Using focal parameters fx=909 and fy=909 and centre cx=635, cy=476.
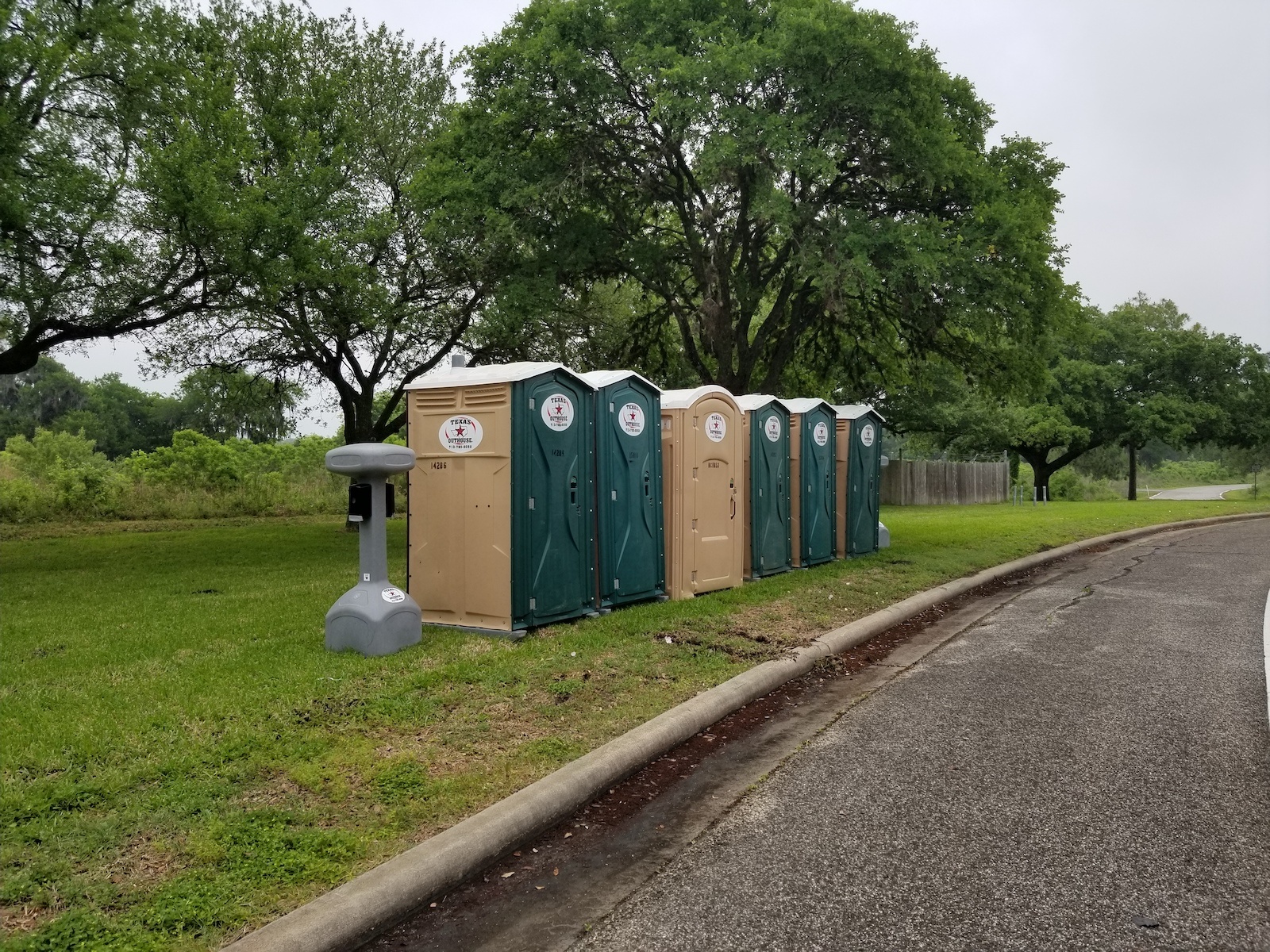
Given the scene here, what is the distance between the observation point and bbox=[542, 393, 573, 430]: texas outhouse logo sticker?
745 centimetres

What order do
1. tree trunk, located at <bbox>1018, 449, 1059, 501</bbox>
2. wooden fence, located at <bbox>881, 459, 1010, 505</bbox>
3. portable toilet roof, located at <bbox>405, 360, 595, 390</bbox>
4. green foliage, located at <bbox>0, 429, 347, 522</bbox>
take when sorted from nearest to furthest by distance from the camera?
portable toilet roof, located at <bbox>405, 360, 595, 390</bbox> < green foliage, located at <bbox>0, 429, 347, 522</bbox> < wooden fence, located at <bbox>881, 459, 1010, 505</bbox> < tree trunk, located at <bbox>1018, 449, 1059, 501</bbox>

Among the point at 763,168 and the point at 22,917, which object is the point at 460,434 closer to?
the point at 22,917

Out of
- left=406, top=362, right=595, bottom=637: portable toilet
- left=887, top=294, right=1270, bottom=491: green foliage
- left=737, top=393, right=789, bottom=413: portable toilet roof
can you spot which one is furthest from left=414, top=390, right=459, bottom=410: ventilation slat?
left=887, top=294, right=1270, bottom=491: green foliage

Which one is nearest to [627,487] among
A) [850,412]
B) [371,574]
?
[371,574]

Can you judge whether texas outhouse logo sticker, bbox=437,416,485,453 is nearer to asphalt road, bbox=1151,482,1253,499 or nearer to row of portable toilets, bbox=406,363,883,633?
row of portable toilets, bbox=406,363,883,633

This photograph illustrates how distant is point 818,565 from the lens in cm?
1204

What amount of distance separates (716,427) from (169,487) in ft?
59.2

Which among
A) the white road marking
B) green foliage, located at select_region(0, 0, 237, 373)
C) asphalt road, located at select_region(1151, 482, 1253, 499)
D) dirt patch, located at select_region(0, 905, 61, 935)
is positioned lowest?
asphalt road, located at select_region(1151, 482, 1253, 499)

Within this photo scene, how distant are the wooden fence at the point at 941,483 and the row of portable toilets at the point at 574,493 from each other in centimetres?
2215

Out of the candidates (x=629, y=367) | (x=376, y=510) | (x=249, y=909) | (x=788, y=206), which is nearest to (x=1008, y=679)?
(x=376, y=510)

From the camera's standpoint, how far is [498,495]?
283 inches

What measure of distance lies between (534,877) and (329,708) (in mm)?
2153

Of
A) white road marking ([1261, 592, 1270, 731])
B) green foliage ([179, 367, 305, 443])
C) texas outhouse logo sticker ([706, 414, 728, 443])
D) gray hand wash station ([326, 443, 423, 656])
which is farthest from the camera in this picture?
green foliage ([179, 367, 305, 443])

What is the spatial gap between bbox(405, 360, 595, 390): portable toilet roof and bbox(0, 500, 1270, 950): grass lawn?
202 cm
